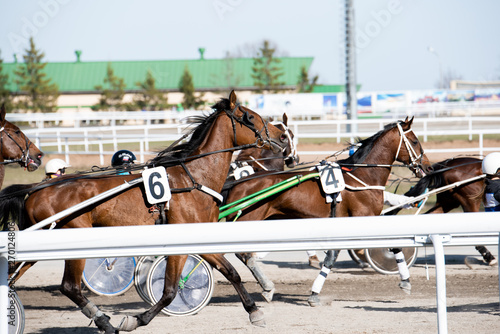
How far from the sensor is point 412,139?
709cm

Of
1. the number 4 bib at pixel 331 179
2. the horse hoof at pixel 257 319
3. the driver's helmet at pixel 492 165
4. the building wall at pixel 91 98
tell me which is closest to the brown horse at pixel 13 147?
the number 4 bib at pixel 331 179

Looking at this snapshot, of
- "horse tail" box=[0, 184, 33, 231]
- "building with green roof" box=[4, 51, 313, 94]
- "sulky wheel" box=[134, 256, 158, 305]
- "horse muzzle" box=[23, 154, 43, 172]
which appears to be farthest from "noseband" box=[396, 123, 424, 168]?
"building with green roof" box=[4, 51, 313, 94]

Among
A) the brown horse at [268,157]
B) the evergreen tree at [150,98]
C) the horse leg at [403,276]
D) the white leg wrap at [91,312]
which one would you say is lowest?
the horse leg at [403,276]

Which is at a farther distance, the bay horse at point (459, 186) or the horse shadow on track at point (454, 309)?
the bay horse at point (459, 186)

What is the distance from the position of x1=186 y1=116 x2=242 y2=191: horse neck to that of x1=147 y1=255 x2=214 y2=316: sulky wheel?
960 mm

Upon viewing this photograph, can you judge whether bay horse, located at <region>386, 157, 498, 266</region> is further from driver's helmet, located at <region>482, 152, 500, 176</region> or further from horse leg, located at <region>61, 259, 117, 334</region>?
horse leg, located at <region>61, 259, 117, 334</region>

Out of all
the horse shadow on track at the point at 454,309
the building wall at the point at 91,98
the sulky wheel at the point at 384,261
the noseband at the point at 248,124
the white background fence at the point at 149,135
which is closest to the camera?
the noseband at the point at 248,124

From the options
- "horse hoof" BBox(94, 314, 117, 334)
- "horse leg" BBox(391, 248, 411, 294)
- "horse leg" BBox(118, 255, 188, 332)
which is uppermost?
"horse leg" BBox(118, 255, 188, 332)

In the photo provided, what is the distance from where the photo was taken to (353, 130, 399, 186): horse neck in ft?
22.6

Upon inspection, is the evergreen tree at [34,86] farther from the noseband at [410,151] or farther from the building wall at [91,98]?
the noseband at [410,151]

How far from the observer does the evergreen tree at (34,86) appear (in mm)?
46159

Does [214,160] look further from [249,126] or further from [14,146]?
[14,146]

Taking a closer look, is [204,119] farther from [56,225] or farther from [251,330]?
[251,330]

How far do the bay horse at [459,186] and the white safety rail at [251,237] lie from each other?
494 centimetres
